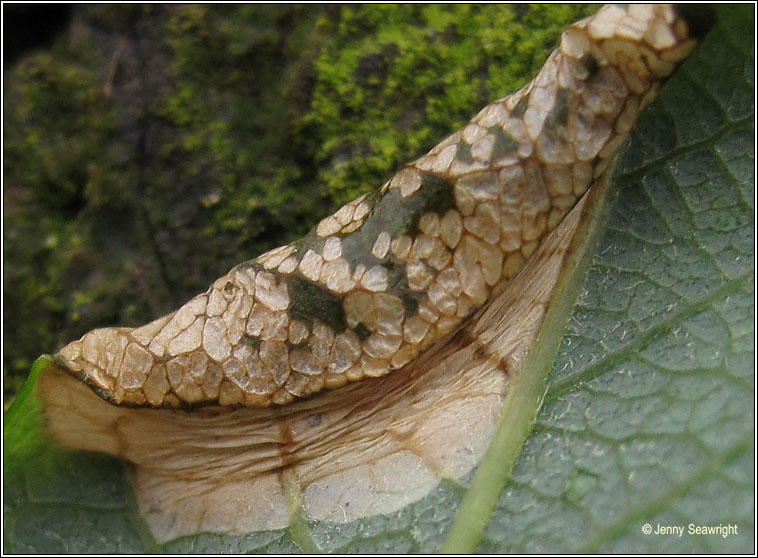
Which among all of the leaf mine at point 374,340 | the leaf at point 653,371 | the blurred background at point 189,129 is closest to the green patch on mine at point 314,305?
the leaf mine at point 374,340

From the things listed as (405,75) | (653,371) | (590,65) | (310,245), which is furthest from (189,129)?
(653,371)

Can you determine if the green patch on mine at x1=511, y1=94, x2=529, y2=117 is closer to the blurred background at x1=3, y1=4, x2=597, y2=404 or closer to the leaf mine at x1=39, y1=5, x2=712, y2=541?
the leaf mine at x1=39, y1=5, x2=712, y2=541

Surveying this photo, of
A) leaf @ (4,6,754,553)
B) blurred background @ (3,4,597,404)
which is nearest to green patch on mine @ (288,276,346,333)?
leaf @ (4,6,754,553)

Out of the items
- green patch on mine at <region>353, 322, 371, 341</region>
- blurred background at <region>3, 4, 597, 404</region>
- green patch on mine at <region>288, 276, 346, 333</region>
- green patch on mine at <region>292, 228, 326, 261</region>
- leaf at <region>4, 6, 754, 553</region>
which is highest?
blurred background at <region>3, 4, 597, 404</region>

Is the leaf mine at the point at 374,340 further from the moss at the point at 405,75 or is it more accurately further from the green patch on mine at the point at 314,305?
the moss at the point at 405,75

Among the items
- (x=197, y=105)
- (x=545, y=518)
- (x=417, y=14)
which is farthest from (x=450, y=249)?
(x=197, y=105)

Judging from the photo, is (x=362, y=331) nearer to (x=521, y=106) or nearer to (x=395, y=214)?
(x=395, y=214)

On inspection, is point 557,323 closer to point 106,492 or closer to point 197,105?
point 106,492

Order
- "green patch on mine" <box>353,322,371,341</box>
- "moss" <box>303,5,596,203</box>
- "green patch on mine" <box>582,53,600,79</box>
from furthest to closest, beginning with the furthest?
"moss" <box>303,5,596,203</box>
"green patch on mine" <box>353,322,371,341</box>
"green patch on mine" <box>582,53,600,79</box>
